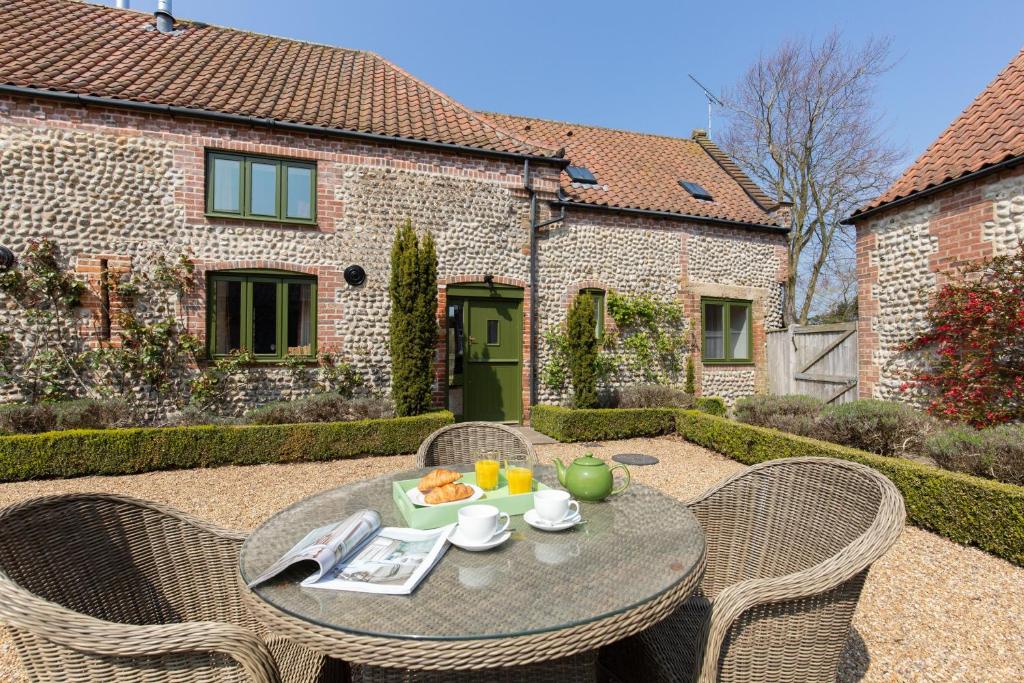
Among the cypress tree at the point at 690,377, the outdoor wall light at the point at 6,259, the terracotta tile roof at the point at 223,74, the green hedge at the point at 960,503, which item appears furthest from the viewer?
the cypress tree at the point at 690,377

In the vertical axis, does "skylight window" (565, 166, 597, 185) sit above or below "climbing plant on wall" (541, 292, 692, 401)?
above

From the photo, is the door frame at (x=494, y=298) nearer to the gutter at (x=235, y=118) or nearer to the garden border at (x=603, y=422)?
the garden border at (x=603, y=422)

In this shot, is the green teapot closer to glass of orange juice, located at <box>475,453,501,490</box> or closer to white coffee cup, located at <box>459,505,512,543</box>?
glass of orange juice, located at <box>475,453,501,490</box>

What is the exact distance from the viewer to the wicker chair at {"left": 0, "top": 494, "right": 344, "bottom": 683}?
117 cm

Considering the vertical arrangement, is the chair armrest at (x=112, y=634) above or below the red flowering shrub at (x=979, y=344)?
below

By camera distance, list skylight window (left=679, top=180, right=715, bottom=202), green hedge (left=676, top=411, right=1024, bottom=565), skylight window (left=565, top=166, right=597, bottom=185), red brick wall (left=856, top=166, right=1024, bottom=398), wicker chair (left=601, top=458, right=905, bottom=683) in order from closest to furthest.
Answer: wicker chair (left=601, top=458, right=905, bottom=683)
green hedge (left=676, top=411, right=1024, bottom=565)
red brick wall (left=856, top=166, right=1024, bottom=398)
skylight window (left=565, top=166, right=597, bottom=185)
skylight window (left=679, top=180, right=715, bottom=202)

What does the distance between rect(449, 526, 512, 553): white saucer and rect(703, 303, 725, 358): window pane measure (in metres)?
10.1

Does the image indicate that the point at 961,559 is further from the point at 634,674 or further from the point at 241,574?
the point at 241,574

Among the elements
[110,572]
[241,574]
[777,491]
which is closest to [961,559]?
[777,491]

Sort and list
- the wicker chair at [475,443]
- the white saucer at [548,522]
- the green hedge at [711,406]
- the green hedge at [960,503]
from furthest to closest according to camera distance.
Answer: the green hedge at [711,406] < the green hedge at [960,503] < the wicker chair at [475,443] < the white saucer at [548,522]

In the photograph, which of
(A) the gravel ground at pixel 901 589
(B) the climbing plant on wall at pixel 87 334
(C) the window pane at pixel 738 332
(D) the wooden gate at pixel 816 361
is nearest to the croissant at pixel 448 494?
(A) the gravel ground at pixel 901 589

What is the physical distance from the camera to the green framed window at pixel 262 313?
7504 millimetres

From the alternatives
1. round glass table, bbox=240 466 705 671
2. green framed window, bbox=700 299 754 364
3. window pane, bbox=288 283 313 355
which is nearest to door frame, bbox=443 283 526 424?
window pane, bbox=288 283 313 355

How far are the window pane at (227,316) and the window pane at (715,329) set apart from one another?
29.6ft
